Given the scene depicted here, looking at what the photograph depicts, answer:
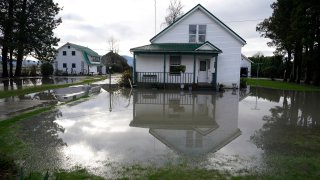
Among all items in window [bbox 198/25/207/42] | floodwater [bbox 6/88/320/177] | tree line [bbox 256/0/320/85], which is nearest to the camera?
floodwater [bbox 6/88/320/177]

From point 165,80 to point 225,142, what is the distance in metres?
17.8

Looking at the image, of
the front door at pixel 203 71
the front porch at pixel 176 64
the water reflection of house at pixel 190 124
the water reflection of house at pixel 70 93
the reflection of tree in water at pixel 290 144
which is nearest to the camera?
the reflection of tree in water at pixel 290 144

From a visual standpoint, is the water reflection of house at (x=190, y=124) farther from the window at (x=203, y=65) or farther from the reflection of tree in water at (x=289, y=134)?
the window at (x=203, y=65)

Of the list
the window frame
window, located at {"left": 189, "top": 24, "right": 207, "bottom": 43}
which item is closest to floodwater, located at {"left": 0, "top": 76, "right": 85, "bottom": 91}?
the window frame

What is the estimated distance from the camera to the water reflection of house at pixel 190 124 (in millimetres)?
7586

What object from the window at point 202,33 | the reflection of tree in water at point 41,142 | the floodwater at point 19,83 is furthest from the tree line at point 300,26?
the reflection of tree in water at point 41,142

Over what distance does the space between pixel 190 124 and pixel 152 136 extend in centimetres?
222

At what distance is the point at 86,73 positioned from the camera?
209 ft

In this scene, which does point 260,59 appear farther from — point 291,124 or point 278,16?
point 291,124

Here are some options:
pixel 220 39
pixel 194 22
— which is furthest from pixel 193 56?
pixel 194 22

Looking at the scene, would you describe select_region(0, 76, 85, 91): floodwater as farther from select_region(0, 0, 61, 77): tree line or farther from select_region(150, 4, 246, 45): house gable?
select_region(150, 4, 246, 45): house gable

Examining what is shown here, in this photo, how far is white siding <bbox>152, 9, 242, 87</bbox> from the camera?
26.4 metres

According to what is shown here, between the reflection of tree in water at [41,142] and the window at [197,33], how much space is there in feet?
59.2

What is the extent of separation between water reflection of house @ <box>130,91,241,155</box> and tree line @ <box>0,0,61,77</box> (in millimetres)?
28332
